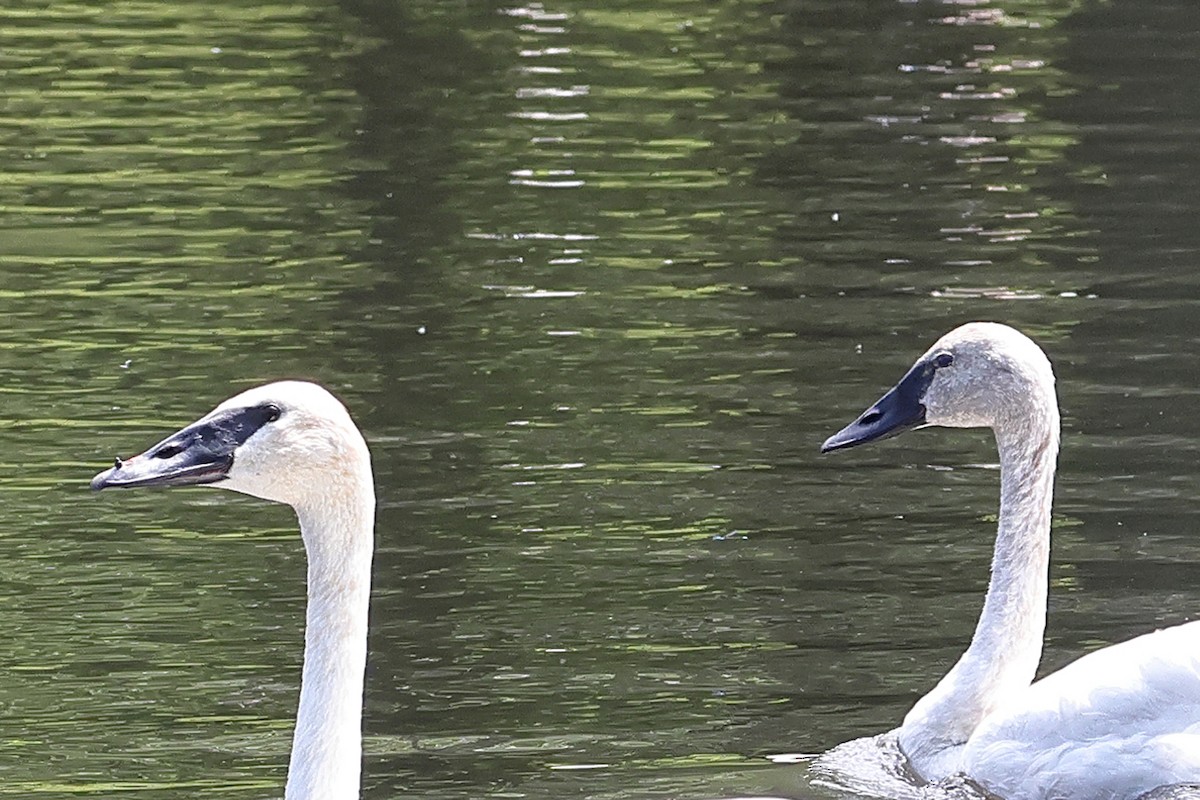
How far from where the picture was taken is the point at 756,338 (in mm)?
15375

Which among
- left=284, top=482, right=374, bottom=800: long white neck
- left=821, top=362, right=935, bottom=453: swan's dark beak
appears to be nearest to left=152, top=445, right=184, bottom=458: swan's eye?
left=284, top=482, right=374, bottom=800: long white neck

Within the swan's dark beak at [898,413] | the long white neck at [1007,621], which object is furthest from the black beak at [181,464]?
the swan's dark beak at [898,413]

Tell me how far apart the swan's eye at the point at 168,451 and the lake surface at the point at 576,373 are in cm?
235

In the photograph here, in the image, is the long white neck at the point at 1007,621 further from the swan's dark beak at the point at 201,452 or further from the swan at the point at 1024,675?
the swan's dark beak at the point at 201,452

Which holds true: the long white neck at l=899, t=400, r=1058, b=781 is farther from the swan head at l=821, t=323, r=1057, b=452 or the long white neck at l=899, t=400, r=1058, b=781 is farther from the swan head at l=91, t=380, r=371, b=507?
the swan head at l=91, t=380, r=371, b=507

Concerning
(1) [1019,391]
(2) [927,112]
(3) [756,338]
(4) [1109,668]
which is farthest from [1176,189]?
(4) [1109,668]

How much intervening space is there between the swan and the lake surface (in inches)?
18.4

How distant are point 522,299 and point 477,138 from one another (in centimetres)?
665

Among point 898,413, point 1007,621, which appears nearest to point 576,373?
point 898,413

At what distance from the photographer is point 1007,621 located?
9.44m

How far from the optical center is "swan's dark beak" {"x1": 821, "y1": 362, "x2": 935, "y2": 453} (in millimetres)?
9898

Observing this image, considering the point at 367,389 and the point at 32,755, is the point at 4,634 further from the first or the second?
the point at 367,389

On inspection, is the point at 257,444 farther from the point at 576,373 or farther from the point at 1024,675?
the point at 576,373

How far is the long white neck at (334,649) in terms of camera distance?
6820 millimetres
